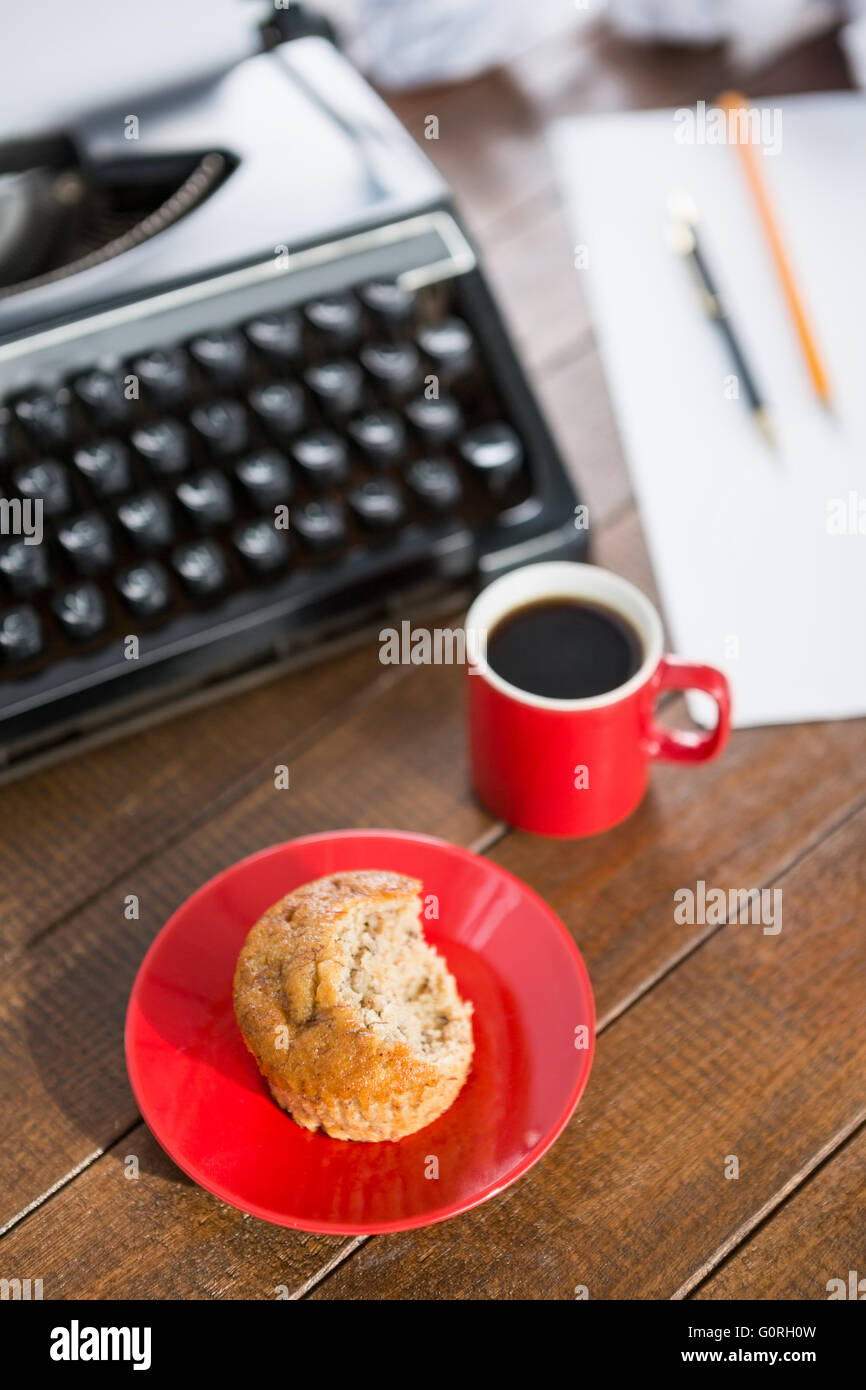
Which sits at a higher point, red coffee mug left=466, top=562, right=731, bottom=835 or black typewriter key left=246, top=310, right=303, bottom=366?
black typewriter key left=246, top=310, right=303, bottom=366

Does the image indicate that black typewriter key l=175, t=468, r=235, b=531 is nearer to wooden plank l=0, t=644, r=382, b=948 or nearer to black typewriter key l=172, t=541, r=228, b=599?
black typewriter key l=172, t=541, r=228, b=599

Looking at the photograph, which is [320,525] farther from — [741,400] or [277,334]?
[741,400]

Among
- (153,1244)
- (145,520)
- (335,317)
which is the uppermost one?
(335,317)

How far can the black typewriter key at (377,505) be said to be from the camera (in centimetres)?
104

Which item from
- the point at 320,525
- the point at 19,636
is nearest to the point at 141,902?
the point at 19,636

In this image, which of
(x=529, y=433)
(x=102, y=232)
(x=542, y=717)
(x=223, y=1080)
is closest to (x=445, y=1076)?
(x=223, y=1080)

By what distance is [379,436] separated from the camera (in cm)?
106

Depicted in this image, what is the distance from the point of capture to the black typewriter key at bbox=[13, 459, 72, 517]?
1.00m

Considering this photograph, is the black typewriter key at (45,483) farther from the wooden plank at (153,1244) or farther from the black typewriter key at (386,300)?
the wooden plank at (153,1244)

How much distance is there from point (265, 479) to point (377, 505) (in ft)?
0.28

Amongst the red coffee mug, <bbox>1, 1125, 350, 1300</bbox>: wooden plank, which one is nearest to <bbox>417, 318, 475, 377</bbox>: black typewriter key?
the red coffee mug

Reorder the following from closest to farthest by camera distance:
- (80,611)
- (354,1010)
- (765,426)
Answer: (354,1010), (80,611), (765,426)

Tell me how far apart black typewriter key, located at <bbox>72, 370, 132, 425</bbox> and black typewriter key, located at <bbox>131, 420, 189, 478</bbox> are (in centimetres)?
2

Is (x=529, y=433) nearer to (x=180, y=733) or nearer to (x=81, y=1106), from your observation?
(x=180, y=733)
